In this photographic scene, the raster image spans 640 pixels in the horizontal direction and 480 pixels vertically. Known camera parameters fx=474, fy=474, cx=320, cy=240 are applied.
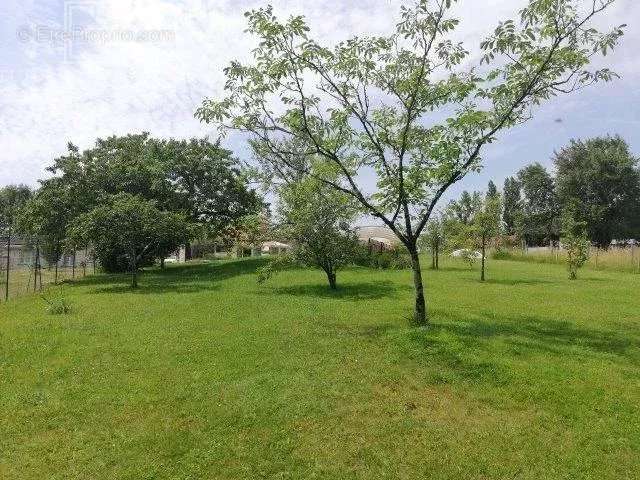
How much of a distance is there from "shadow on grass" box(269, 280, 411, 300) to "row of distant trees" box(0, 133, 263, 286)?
5548mm

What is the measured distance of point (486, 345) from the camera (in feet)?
30.5

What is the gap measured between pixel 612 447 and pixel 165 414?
556 centimetres

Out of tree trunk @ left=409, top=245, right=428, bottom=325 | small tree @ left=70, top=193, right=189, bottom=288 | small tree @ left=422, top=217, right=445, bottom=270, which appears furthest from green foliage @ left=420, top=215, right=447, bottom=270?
tree trunk @ left=409, top=245, right=428, bottom=325

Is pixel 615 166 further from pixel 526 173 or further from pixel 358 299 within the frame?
pixel 358 299

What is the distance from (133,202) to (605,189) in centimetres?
5385

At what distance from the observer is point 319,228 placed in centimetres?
1912

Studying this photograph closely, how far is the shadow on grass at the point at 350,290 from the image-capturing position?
675 inches

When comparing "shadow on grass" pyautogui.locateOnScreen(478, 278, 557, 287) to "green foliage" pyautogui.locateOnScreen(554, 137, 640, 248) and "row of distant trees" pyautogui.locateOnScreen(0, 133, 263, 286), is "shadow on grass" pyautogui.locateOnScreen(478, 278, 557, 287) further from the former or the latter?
"green foliage" pyautogui.locateOnScreen(554, 137, 640, 248)

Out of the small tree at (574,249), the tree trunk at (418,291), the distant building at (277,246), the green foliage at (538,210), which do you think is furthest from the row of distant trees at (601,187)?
the tree trunk at (418,291)

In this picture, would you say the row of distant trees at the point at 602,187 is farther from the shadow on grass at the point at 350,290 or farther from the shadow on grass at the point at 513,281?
the shadow on grass at the point at 350,290

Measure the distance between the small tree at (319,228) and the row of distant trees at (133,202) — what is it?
4.86m

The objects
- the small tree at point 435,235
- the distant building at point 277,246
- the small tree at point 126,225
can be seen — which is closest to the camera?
the small tree at point 126,225

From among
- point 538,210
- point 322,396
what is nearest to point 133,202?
point 322,396

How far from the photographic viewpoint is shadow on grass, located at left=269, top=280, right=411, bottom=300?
17141 millimetres
